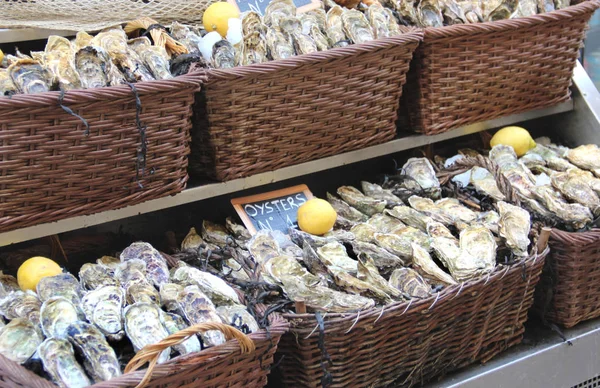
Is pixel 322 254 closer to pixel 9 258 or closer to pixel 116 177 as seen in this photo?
pixel 116 177

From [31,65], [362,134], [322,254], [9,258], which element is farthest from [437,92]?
[9,258]

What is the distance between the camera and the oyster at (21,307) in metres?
1.77

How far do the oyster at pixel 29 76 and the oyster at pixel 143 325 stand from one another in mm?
618

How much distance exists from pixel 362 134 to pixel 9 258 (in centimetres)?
118

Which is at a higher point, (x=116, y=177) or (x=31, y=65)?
(x=31, y=65)

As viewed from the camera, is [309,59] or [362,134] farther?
[362,134]

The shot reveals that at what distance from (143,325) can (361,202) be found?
106 centimetres

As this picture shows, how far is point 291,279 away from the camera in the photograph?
1.96 meters

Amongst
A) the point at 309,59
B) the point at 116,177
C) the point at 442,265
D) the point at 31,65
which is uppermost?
the point at 31,65

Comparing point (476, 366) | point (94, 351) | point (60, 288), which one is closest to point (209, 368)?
point (94, 351)

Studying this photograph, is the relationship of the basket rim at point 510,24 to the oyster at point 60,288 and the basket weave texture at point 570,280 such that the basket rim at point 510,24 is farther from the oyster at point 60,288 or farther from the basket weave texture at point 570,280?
the oyster at point 60,288

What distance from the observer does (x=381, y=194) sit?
2.61 metres

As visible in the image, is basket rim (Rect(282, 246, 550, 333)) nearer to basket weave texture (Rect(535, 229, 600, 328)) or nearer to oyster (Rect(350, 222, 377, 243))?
basket weave texture (Rect(535, 229, 600, 328))

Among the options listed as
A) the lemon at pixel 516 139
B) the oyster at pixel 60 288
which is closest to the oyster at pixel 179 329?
the oyster at pixel 60 288
